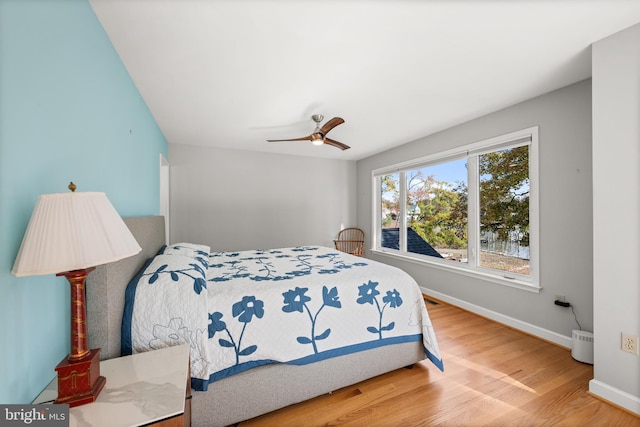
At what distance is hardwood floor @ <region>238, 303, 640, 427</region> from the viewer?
1.55m

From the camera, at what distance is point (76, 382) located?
0.90 meters

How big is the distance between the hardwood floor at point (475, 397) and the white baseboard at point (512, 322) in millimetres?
97

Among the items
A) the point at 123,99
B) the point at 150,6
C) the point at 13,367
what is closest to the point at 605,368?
the point at 13,367

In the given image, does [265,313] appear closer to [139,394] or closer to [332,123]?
[139,394]

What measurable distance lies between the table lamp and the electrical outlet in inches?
111

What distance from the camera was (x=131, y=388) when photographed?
100cm

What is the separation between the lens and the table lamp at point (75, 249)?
726 millimetres

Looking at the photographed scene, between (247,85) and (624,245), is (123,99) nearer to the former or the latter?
(247,85)

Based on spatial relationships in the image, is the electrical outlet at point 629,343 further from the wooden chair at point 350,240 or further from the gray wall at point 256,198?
the gray wall at point 256,198

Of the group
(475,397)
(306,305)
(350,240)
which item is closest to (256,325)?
(306,305)

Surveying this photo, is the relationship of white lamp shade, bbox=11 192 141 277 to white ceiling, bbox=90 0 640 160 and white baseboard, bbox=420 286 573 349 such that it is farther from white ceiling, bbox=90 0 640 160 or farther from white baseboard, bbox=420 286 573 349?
white baseboard, bbox=420 286 573 349

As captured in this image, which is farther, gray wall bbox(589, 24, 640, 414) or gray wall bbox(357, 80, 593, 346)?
gray wall bbox(357, 80, 593, 346)

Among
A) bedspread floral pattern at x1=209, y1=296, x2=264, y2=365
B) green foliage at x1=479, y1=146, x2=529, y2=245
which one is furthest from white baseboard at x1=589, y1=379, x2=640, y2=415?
bedspread floral pattern at x1=209, y1=296, x2=264, y2=365

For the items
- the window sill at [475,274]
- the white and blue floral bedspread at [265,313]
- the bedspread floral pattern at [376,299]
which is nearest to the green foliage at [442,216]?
the window sill at [475,274]
